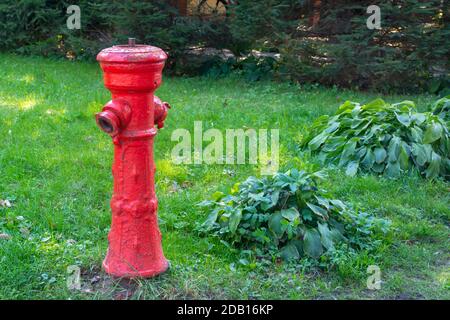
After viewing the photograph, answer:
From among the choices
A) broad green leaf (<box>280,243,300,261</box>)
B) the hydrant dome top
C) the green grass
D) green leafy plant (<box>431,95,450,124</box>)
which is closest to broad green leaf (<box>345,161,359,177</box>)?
the green grass

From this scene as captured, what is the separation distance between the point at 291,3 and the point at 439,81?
268cm

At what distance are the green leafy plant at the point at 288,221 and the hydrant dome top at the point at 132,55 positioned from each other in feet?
4.08

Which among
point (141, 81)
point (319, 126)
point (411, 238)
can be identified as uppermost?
point (141, 81)

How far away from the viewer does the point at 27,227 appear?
4188 mm

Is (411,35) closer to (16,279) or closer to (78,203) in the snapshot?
(78,203)

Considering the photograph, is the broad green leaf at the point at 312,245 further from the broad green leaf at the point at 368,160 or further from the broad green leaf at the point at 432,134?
the broad green leaf at the point at 432,134

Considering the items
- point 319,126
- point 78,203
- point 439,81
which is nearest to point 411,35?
point 439,81

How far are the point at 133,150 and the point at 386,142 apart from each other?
9.88 feet

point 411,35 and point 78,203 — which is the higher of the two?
point 411,35

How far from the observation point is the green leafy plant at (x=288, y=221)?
3.89 metres

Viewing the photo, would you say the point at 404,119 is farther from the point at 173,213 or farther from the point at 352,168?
the point at 173,213

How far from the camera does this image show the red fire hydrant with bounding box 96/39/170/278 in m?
3.21

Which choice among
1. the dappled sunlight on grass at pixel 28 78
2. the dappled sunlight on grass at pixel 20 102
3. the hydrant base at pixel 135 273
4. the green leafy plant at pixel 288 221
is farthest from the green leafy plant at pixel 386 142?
the dappled sunlight on grass at pixel 28 78

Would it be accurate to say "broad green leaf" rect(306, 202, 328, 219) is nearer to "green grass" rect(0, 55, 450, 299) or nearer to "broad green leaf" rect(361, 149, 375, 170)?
"green grass" rect(0, 55, 450, 299)
